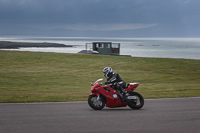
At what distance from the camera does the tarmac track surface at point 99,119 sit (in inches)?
298

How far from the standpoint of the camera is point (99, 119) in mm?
8875

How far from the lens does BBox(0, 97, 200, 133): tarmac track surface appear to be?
298 inches

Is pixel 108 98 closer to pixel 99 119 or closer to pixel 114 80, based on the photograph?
pixel 114 80

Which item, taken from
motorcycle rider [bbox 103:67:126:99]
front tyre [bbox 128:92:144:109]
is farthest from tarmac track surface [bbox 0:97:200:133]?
motorcycle rider [bbox 103:67:126:99]

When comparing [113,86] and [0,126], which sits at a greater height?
[113,86]

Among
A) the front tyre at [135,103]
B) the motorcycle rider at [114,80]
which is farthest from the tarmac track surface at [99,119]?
the motorcycle rider at [114,80]

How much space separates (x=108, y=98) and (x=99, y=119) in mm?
1921

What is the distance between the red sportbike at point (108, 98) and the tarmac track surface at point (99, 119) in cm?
25

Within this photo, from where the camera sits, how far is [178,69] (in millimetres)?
33125

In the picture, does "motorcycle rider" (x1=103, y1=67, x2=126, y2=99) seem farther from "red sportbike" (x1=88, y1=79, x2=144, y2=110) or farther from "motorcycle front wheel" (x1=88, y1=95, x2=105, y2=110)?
"motorcycle front wheel" (x1=88, y1=95, x2=105, y2=110)

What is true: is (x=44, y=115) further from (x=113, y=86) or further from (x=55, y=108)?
(x=113, y=86)

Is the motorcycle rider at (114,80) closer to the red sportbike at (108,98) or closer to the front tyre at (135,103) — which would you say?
the red sportbike at (108,98)

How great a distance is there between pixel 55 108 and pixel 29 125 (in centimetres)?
304

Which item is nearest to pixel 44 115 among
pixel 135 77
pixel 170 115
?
pixel 170 115
